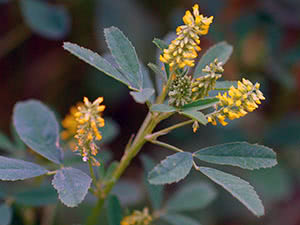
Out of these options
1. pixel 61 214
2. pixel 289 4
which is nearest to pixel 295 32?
pixel 289 4

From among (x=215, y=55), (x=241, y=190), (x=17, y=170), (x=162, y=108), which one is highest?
(x=215, y=55)

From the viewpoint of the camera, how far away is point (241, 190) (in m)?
0.98

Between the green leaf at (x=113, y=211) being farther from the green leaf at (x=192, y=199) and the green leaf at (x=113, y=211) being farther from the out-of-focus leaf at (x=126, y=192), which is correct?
the out-of-focus leaf at (x=126, y=192)

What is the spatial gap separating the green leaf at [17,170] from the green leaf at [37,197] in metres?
0.42

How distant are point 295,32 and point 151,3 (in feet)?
3.89

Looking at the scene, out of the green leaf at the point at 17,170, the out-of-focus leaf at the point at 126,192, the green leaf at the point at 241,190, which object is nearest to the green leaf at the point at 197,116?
the green leaf at the point at 241,190

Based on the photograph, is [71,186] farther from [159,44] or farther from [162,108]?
[159,44]

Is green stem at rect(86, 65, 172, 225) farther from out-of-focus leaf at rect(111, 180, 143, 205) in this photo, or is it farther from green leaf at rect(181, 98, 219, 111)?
out-of-focus leaf at rect(111, 180, 143, 205)

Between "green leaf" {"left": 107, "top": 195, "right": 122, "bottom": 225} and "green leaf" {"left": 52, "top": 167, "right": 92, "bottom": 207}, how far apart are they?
0.32 m

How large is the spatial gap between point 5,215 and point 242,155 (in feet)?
2.73

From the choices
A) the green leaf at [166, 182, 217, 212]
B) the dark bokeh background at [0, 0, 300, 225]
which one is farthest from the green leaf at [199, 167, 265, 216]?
the dark bokeh background at [0, 0, 300, 225]

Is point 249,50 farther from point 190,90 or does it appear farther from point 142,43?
point 190,90

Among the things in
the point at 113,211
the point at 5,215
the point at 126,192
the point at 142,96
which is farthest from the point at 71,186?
the point at 126,192

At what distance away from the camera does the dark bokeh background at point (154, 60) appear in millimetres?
2451
